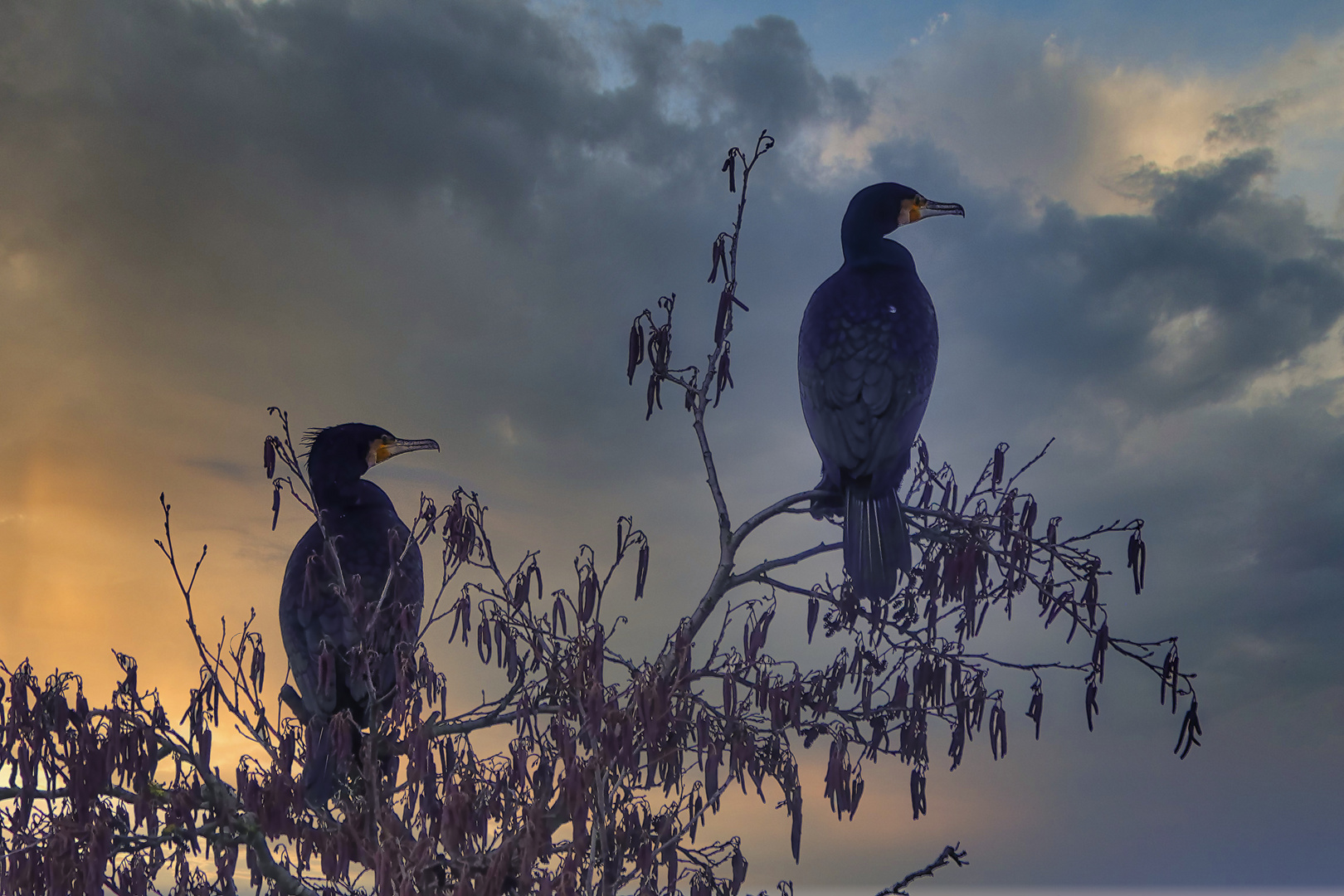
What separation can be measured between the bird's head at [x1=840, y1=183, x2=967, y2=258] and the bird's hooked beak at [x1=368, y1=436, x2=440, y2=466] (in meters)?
2.73

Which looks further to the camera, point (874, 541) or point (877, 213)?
point (877, 213)

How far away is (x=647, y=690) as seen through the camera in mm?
3154

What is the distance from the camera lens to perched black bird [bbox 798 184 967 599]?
4.27 m

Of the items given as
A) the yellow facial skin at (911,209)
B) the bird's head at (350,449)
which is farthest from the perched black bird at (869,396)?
the bird's head at (350,449)

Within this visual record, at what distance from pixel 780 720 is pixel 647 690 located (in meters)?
0.83

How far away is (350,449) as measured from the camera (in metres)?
5.66

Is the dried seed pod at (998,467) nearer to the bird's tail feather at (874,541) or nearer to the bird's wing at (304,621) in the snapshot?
the bird's tail feather at (874,541)

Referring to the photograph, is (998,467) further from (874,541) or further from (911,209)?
(911,209)

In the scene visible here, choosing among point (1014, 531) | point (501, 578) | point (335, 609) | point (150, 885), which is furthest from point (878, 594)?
point (150, 885)

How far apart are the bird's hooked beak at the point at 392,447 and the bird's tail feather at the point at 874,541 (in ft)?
8.59

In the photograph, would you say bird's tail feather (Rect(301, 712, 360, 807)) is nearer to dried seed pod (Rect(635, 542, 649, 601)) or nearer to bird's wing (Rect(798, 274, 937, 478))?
dried seed pod (Rect(635, 542, 649, 601))

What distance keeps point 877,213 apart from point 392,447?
3172mm

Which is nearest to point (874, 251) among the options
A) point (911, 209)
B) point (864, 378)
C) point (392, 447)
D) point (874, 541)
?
point (911, 209)

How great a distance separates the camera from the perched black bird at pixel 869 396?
14.0 feet
